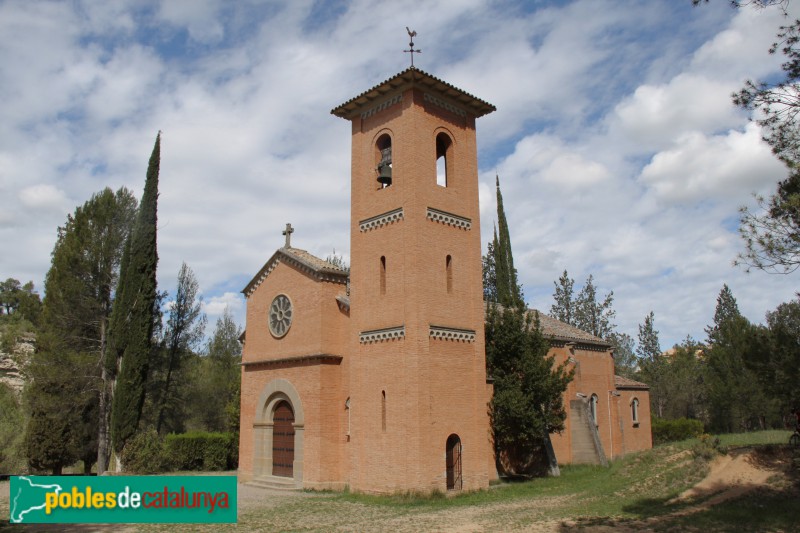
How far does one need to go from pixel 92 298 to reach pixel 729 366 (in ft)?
142

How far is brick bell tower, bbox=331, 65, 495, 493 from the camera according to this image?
1736 cm

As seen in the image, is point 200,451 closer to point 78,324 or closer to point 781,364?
point 78,324

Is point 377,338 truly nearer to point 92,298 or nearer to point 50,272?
point 92,298

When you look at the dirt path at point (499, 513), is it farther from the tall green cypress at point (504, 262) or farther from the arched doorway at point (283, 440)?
the tall green cypress at point (504, 262)

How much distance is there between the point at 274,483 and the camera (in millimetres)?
21062

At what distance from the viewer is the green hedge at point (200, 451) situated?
28750 millimetres

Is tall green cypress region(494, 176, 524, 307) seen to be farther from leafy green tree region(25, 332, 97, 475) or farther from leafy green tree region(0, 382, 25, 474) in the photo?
leafy green tree region(0, 382, 25, 474)

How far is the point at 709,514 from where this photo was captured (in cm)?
1269

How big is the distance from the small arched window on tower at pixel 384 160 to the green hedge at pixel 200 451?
17195 mm

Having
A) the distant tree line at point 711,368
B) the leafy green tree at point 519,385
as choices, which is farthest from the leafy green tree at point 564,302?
the leafy green tree at point 519,385

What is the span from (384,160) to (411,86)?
268 centimetres

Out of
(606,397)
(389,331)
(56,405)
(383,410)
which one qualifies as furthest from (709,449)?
(56,405)

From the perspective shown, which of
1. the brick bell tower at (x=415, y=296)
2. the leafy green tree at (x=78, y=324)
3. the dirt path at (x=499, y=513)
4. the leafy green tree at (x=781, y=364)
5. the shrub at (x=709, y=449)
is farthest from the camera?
the leafy green tree at (x=78, y=324)

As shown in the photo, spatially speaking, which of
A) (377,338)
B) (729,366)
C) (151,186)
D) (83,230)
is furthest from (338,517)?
(729,366)
